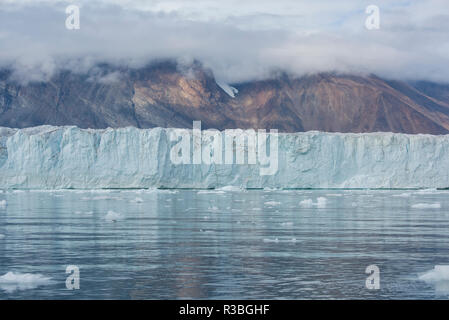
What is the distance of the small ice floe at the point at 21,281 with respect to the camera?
356 inches

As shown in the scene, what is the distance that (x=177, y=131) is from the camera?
4369 centimetres

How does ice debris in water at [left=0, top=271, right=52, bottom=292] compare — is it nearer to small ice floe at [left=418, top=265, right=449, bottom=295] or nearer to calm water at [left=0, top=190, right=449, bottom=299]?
calm water at [left=0, top=190, right=449, bottom=299]

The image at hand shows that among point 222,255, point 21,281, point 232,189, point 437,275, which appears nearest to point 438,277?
point 437,275

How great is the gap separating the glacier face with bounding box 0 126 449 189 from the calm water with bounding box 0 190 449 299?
22.4 m

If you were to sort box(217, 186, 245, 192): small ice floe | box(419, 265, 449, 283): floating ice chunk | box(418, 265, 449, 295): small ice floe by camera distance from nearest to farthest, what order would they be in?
box(418, 265, 449, 295): small ice floe, box(419, 265, 449, 283): floating ice chunk, box(217, 186, 245, 192): small ice floe

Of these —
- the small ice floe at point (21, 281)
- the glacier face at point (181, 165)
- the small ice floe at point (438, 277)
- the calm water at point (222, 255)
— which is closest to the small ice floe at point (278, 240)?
the calm water at point (222, 255)

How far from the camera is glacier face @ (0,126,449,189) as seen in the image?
4209cm

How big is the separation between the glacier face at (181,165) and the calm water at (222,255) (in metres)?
22.4

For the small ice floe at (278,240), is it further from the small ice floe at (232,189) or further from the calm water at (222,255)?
the small ice floe at (232,189)

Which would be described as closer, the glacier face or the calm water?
the calm water

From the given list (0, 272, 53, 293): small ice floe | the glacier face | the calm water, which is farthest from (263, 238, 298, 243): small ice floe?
the glacier face

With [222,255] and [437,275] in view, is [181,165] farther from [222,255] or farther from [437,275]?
[437,275]

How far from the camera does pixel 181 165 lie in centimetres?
4284
